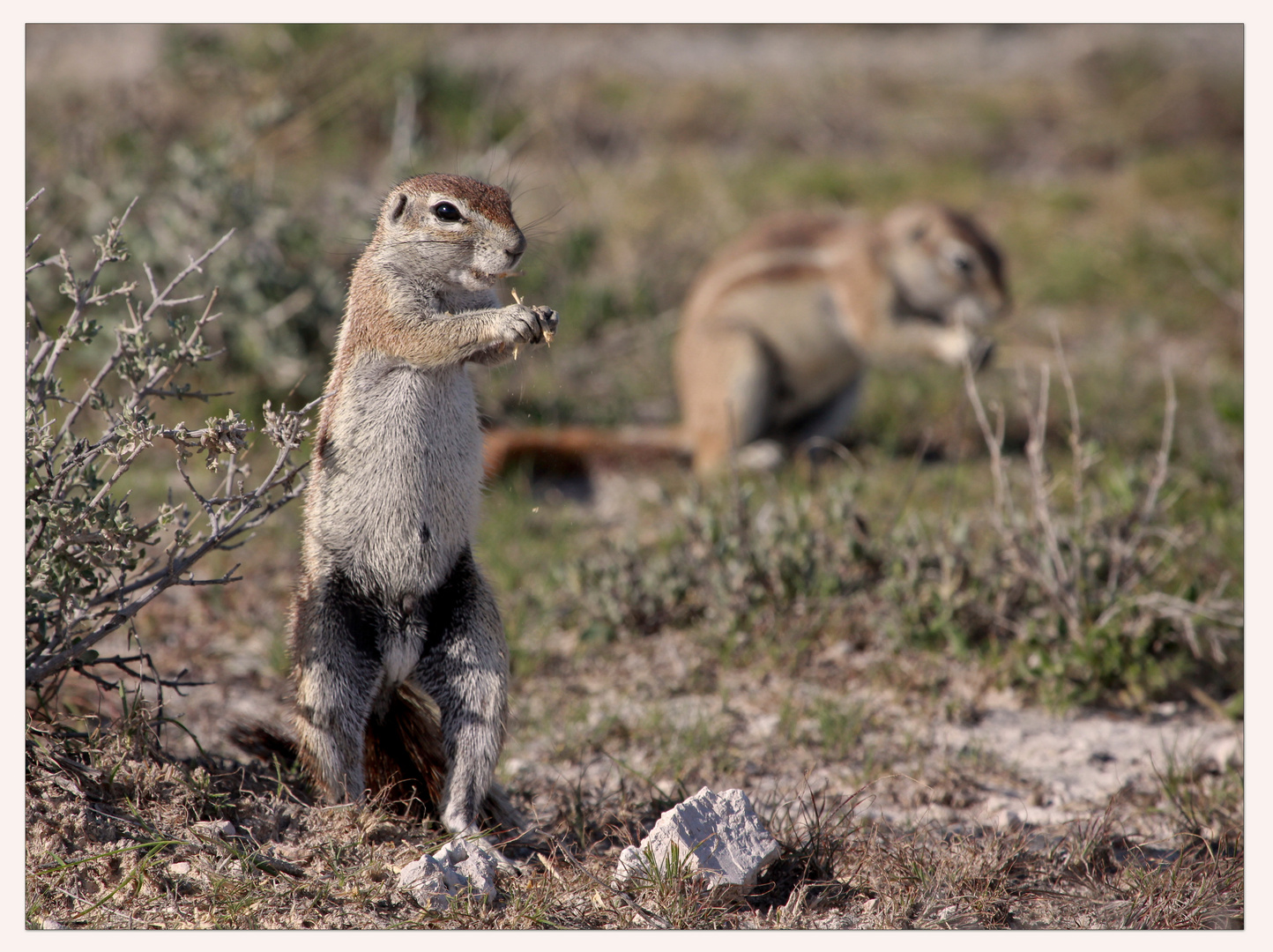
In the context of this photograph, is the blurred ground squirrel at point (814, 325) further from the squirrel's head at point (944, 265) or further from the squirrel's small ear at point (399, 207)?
the squirrel's small ear at point (399, 207)

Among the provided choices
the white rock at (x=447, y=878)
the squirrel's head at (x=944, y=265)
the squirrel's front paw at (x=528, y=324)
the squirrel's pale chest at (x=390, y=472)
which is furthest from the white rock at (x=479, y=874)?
the squirrel's head at (x=944, y=265)

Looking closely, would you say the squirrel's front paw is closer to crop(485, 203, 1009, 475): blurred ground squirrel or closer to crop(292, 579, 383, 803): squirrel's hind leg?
crop(292, 579, 383, 803): squirrel's hind leg

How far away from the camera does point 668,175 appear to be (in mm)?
9477

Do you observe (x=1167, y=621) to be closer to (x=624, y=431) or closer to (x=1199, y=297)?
(x=624, y=431)

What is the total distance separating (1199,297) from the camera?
26.2 feet

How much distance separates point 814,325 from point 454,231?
3.93 metres

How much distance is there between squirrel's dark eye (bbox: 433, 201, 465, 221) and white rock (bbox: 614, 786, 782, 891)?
143cm

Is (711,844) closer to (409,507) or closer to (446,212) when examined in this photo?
(409,507)

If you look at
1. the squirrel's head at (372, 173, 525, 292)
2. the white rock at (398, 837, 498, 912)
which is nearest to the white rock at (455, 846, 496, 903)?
the white rock at (398, 837, 498, 912)

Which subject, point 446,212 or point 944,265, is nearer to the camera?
point 446,212

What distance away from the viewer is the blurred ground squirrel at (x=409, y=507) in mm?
2785

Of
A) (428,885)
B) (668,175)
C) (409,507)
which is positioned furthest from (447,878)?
(668,175)

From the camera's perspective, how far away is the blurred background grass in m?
6.21

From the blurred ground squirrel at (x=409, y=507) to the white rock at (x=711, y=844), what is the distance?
424 millimetres
